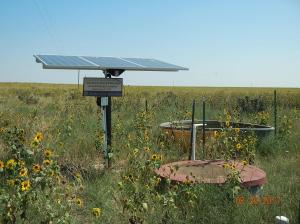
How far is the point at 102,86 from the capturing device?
791 centimetres

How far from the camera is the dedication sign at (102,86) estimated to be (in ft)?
25.6

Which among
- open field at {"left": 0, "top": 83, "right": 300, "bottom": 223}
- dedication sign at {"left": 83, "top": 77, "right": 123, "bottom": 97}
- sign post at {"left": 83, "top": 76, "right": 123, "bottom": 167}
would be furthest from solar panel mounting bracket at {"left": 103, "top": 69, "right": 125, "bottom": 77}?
open field at {"left": 0, "top": 83, "right": 300, "bottom": 223}

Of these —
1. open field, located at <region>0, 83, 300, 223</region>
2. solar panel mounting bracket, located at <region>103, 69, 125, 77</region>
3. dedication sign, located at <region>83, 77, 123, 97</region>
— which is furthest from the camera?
solar panel mounting bracket, located at <region>103, 69, 125, 77</region>

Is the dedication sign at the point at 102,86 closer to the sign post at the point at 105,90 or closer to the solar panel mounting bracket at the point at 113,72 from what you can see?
the sign post at the point at 105,90

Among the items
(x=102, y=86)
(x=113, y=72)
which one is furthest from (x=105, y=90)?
(x=113, y=72)

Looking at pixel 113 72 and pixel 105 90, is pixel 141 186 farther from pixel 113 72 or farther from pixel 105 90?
pixel 113 72

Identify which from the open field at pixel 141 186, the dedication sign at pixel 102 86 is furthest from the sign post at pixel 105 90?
the open field at pixel 141 186

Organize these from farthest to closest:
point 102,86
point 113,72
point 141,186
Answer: point 113,72
point 102,86
point 141,186

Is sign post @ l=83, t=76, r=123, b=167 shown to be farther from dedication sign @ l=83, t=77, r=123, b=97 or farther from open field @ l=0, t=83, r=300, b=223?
open field @ l=0, t=83, r=300, b=223

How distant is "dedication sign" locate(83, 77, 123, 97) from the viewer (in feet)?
25.6

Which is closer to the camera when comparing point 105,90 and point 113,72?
point 105,90

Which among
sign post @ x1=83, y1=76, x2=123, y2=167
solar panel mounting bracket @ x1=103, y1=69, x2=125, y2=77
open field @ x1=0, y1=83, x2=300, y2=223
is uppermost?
solar panel mounting bracket @ x1=103, y1=69, x2=125, y2=77

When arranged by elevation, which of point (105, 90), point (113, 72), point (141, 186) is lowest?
A: point (141, 186)

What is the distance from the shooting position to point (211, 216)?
4.54 meters
